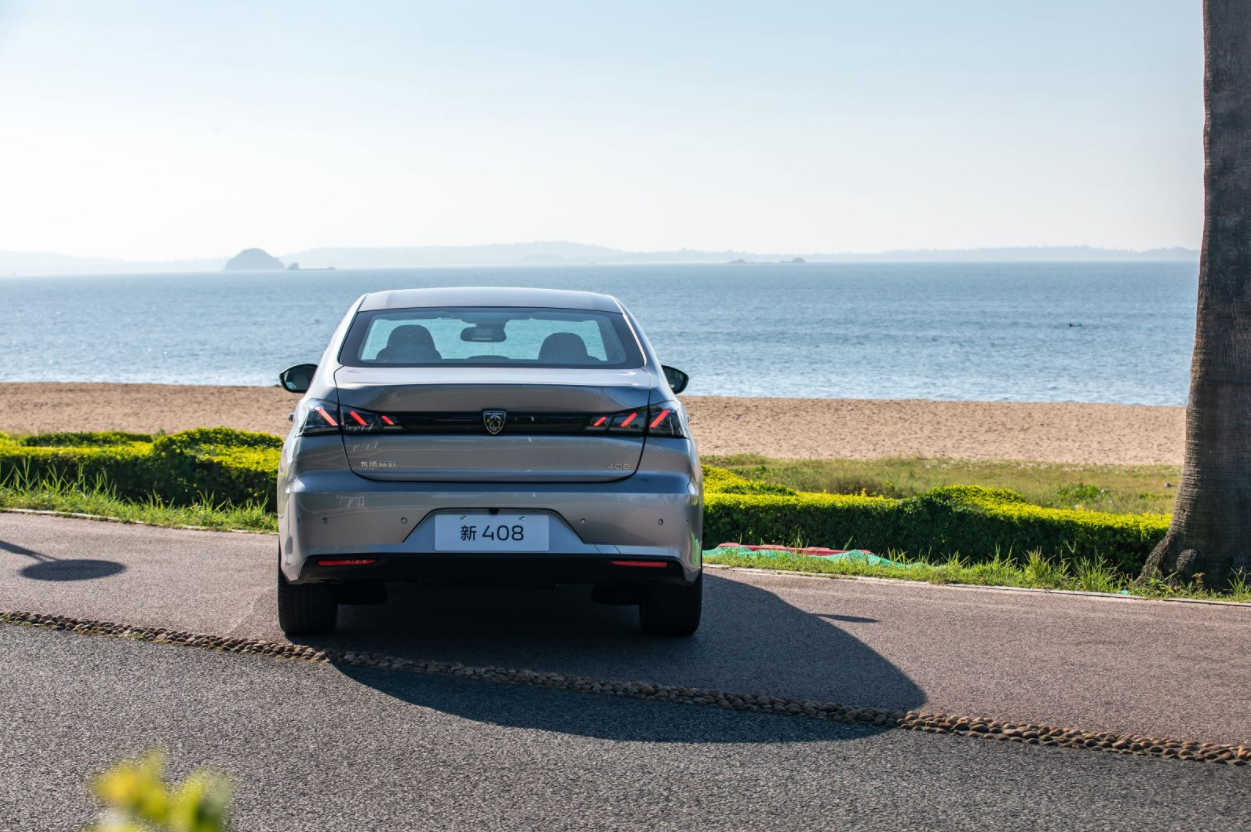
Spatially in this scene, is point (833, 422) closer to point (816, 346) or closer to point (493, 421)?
point (493, 421)

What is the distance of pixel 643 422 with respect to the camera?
5531 mm

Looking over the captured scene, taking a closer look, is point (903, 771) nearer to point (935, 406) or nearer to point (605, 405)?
point (605, 405)

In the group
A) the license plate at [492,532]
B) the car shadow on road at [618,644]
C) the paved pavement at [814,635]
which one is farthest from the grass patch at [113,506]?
the license plate at [492,532]

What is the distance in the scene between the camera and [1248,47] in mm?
8250

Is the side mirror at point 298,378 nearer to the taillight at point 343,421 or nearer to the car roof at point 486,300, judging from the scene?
the car roof at point 486,300

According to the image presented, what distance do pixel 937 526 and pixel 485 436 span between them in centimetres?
573

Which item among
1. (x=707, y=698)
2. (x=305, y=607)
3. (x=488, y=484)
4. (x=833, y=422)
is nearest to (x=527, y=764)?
(x=707, y=698)

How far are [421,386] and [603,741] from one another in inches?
67.3

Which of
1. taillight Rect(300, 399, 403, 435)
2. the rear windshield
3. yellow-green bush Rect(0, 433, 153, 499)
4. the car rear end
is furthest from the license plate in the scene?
yellow-green bush Rect(0, 433, 153, 499)

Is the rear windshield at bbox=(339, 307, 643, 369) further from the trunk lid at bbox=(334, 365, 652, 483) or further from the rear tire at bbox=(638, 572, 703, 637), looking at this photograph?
the rear tire at bbox=(638, 572, 703, 637)

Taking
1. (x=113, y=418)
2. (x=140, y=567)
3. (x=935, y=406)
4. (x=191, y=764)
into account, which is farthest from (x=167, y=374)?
(x=191, y=764)

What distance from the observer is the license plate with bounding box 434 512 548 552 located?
17.4ft

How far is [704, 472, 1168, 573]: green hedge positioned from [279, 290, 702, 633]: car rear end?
5058mm

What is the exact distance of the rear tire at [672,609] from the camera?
19.8 ft
